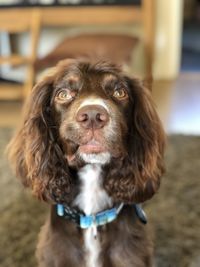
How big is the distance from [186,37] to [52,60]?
2.95 metres

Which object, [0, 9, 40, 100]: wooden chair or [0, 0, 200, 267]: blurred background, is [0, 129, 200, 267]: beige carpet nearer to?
[0, 0, 200, 267]: blurred background

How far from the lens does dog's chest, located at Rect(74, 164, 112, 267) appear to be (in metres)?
1.36

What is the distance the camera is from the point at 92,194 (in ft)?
4.47

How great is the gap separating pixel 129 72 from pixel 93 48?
5.64 ft

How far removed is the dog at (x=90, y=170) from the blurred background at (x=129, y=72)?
0.19 m

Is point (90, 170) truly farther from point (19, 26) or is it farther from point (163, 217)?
point (19, 26)

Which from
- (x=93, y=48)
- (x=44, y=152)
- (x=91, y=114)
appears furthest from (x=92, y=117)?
(x=93, y=48)

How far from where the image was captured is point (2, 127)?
9.98 ft

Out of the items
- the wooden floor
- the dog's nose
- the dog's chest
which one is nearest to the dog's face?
the dog's nose

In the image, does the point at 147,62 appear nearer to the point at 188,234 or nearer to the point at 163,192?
the point at 163,192

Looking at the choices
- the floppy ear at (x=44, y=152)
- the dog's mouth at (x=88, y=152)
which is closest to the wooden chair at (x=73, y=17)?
the floppy ear at (x=44, y=152)

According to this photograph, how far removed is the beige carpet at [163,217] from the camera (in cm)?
179

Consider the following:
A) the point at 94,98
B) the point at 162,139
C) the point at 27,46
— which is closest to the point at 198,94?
the point at 27,46

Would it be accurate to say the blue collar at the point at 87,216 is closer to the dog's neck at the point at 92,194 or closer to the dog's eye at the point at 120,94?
the dog's neck at the point at 92,194
